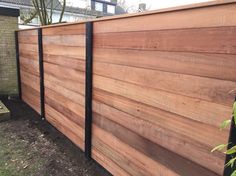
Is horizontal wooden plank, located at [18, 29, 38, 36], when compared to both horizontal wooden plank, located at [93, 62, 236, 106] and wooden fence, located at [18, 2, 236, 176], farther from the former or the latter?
horizontal wooden plank, located at [93, 62, 236, 106]

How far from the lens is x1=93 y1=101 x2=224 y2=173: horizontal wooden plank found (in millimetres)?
1486

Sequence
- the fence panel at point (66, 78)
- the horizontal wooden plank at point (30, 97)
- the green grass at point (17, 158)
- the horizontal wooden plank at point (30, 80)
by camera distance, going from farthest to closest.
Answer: the horizontal wooden plank at point (30, 97), the horizontal wooden plank at point (30, 80), the fence panel at point (66, 78), the green grass at point (17, 158)

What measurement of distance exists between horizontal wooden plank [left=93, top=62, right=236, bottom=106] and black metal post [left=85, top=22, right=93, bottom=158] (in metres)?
0.44

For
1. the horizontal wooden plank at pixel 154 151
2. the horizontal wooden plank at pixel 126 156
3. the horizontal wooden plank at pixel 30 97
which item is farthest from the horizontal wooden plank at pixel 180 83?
the horizontal wooden plank at pixel 30 97

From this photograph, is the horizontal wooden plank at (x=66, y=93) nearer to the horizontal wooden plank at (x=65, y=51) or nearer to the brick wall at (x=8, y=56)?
the horizontal wooden plank at (x=65, y=51)

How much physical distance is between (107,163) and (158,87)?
127 centimetres

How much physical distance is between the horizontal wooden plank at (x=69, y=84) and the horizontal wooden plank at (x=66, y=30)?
2.25 ft

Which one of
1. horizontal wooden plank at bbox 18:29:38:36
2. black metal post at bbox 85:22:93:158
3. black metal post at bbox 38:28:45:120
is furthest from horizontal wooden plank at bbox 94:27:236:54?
horizontal wooden plank at bbox 18:29:38:36

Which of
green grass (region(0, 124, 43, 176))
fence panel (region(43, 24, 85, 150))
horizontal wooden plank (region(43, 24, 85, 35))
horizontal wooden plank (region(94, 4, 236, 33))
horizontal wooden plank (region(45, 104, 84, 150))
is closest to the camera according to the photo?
horizontal wooden plank (region(94, 4, 236, 33))

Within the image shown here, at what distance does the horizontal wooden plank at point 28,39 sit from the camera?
14.8 ft

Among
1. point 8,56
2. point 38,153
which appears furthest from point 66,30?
point 8,56

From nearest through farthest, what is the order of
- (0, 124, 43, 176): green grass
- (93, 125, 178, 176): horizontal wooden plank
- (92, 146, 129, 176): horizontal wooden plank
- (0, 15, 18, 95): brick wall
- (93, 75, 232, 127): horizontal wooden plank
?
(93, 75, 232, 127): horizontal wooden plank
(93, 125, 178, 176): horizontal wooden plank
(92, 146, 129, 176): horizontal wooden plank
(0, 124, 43, 176): green grass
(0, 15, 18, 95): brick wall

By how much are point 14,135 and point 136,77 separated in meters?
2.80

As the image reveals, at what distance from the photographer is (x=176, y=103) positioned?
5.52 ft
